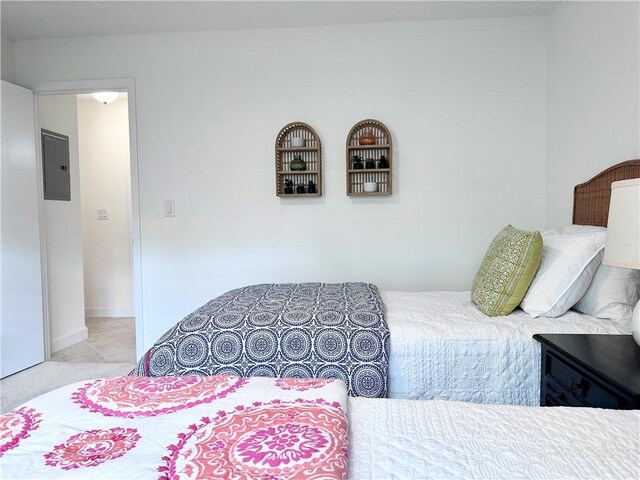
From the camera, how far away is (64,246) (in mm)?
3375

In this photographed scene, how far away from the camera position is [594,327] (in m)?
1.54

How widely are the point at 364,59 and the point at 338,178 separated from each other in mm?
847

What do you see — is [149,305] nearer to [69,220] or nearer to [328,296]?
[69,220]

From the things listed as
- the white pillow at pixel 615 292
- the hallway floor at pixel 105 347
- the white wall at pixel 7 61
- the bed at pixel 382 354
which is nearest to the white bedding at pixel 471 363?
the bed at pixel 382 354

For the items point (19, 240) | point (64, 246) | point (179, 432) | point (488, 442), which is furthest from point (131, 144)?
point (488, 442)

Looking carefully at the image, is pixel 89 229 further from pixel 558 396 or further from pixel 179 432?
pixel 558 396

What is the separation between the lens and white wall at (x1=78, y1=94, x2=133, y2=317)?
174 inches

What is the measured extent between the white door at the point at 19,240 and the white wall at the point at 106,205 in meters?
1.50

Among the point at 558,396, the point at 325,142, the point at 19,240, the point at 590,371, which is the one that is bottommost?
the point at 558,396

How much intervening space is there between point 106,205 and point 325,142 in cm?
300

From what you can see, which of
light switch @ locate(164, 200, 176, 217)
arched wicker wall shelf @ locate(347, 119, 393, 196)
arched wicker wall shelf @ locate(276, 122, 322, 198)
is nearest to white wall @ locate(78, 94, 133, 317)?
light switch @ locate(164, 200, 176, 217)

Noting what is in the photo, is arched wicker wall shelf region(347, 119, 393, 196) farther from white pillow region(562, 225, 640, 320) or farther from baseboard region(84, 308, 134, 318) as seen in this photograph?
baseboard region(84, 308, 134, 318)

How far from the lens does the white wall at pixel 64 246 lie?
3.23 m

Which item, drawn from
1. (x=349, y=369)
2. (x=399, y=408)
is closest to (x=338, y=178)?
(x=349, y=369)
